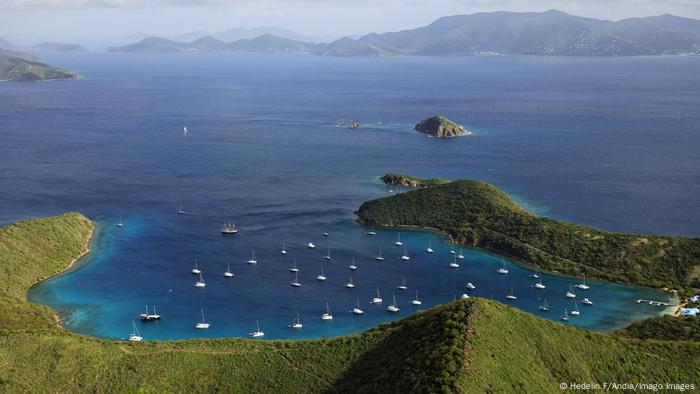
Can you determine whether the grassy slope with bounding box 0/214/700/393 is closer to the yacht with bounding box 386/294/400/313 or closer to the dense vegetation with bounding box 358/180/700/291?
the yacht with bounding box 386/294/400/313

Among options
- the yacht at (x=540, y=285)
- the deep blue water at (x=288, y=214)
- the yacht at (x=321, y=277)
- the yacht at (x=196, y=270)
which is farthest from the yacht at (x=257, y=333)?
the yacht at (x=540, y=285)

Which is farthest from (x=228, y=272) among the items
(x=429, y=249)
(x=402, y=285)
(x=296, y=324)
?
(x=429, y=249)

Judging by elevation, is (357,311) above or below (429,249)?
below

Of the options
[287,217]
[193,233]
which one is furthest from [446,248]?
[193,233]

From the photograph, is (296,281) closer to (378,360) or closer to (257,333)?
(257,333)

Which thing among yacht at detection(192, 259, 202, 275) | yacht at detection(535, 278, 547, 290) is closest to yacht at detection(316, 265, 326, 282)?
yacht at detection(192, 259, 202, 275)

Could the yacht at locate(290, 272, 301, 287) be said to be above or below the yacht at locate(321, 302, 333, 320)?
above
